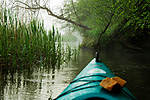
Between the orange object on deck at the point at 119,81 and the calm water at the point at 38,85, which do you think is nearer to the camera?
the orange object on deck at the point at 119,81

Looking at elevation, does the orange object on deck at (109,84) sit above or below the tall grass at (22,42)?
below

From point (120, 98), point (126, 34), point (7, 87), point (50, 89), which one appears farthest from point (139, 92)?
point (126, 34)

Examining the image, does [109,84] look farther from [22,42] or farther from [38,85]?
[22,42]

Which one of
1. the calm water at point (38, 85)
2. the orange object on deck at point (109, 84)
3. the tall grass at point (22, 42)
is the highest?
the tall grass at point (22, 42)

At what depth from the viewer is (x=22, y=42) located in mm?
5730

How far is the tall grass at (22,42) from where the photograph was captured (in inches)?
193

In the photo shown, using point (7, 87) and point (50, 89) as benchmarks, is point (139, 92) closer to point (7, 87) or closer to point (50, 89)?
point (50, 89)

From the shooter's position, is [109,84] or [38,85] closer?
[109,84]

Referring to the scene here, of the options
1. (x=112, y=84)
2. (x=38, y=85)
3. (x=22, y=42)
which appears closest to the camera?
(x=112, y=84)

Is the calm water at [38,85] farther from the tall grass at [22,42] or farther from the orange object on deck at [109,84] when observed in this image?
the orange object on deck at [109,84]

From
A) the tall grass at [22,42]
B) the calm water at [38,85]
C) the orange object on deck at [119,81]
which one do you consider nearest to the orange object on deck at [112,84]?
the orange object on deck at [119,81]

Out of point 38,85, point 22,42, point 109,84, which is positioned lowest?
point 38,85

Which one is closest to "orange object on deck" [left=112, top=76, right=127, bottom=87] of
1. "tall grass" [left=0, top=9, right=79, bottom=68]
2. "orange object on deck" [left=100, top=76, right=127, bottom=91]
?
"orange object on deck" [left=100, top=76, right=127, bottom=91]

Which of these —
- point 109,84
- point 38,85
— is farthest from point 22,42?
point 109,84
